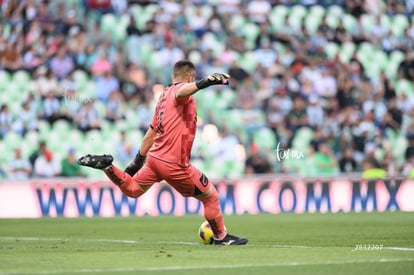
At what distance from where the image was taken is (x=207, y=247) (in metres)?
11.5

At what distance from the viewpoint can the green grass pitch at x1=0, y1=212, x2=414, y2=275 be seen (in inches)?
351

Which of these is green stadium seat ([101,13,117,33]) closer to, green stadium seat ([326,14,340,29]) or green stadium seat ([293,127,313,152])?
green stadium seat ([293,127,313,152])

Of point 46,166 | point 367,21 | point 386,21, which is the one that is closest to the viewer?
point 46,166

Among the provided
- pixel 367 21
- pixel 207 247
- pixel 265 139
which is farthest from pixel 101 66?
pixel 207 247

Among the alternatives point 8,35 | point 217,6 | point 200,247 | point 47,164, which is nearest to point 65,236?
point 200,247

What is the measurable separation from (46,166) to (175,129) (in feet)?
33.1

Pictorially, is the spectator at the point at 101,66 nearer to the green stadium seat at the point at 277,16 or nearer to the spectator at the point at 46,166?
the spectator at the point at 46,166

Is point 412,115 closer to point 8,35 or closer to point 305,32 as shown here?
point 305,32

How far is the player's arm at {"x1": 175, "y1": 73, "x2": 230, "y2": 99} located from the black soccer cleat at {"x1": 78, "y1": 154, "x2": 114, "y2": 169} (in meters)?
1.06

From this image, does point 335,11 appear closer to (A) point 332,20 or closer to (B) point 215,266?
(A) point 332,20

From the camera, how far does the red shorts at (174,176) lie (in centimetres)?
1160

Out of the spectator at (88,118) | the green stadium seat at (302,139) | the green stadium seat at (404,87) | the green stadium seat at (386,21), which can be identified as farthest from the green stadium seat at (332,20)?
the spectator at (88,118)

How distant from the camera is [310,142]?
72.0 ft

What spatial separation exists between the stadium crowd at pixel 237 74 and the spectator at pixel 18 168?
0.03 meters
